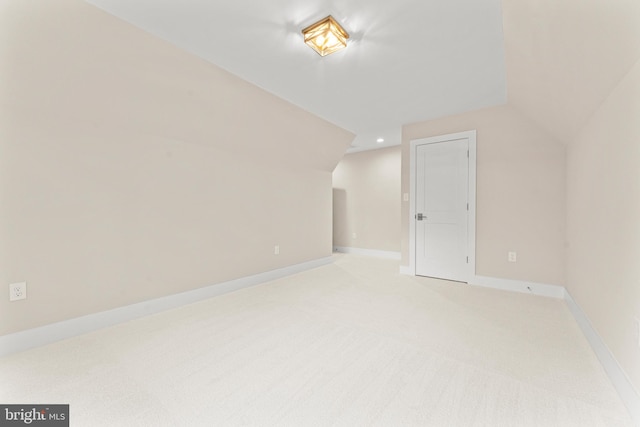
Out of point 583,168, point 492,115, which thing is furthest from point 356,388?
point 492,115

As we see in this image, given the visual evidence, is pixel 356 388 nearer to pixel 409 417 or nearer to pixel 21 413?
pixel 409 417

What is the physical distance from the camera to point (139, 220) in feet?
7.74

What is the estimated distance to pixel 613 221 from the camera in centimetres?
152

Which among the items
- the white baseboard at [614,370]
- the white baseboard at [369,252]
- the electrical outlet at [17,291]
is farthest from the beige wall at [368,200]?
the electrical outlet at [17,291]

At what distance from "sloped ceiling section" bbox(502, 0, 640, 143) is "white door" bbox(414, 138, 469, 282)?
1194 mm

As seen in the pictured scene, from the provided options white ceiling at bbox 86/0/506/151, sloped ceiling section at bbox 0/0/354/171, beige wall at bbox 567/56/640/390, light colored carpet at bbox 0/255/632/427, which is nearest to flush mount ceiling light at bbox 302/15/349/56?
white ceiling at bbox 86/0/506/151

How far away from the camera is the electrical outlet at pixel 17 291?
173 centimetres

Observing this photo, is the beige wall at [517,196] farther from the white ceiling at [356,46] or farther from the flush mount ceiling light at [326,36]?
the flush mount ceiling light at [326,36]

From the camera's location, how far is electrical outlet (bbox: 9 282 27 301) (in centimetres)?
173

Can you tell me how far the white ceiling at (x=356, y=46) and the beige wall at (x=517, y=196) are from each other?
0.38 m

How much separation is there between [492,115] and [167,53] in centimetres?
370

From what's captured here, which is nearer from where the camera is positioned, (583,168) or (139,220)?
(583,168)

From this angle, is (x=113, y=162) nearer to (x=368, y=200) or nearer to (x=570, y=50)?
(x=570, y=50)

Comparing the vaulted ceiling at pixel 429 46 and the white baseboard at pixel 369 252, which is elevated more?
the vaulted ceiling at pixel 429 46
